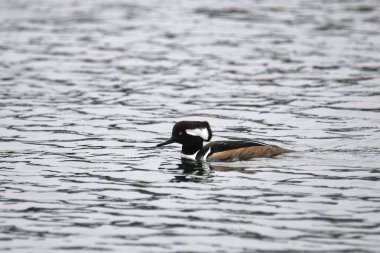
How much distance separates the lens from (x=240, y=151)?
16.2 meters

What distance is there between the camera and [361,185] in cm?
1418

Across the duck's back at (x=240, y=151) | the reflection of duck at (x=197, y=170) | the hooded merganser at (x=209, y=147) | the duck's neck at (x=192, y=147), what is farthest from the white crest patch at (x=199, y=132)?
the reflection of duck at (x=197, y=170)

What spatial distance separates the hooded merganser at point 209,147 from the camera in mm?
16297

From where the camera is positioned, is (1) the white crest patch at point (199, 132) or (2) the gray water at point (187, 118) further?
(1) the white crest patch at point (199, 132)

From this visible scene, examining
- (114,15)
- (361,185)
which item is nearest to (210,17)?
(114,15)

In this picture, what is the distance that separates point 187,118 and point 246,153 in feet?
13.9

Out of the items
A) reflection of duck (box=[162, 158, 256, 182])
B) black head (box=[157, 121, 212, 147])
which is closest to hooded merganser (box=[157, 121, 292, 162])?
black head (box=[157, 121, 212, 147])

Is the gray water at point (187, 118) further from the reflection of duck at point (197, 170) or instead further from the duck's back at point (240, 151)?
the duck's back at point (240, 151)

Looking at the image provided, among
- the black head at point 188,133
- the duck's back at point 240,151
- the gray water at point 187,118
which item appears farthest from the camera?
the black head at point 188,133

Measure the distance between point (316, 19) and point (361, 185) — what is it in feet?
Result: 68.2

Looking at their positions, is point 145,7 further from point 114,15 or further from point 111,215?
point 111,215

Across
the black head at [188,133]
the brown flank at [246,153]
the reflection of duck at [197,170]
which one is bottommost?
the reflection of duck at [197,170]

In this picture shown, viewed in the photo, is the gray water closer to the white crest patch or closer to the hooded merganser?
the hooded merganser

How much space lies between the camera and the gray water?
476 inches
